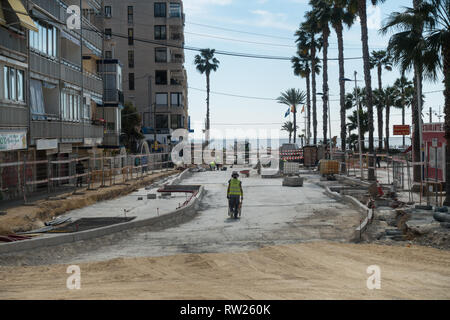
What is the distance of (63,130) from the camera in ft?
87.7

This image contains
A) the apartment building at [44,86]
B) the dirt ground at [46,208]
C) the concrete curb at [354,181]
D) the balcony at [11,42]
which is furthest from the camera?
the concrete curb at [354,181]

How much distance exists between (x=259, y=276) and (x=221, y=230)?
580 centimetres

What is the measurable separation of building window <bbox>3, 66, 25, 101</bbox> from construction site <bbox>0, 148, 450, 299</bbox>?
4705mm

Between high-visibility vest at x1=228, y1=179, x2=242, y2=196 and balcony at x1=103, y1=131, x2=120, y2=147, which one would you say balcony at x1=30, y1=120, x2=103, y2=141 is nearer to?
balcony at x1=103, y1=131, x2=120, y2=147

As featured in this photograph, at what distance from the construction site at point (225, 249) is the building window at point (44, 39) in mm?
7480

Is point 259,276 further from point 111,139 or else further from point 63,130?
point 111,139

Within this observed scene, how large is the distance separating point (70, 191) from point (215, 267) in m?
14.1

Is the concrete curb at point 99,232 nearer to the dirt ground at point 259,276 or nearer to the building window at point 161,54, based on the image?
the dirt ground at point 259,276

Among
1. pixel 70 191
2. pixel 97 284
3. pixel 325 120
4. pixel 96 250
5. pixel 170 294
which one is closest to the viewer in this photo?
pixel 170 294

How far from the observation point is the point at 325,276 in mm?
9156

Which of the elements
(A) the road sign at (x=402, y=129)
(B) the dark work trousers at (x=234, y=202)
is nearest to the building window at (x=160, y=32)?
(A) the road sign at (x=402, y=129)

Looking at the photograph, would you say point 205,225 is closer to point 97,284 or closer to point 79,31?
point 97,284

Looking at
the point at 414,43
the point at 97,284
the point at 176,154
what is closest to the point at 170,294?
the point at 97,284

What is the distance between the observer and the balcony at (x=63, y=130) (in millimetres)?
23059
